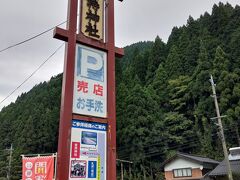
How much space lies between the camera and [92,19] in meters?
5.88

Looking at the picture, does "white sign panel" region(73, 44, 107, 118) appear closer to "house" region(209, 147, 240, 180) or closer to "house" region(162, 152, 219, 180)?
"house" region(209, 147, 240, 180)

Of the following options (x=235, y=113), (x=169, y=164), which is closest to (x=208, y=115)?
(x=235, y=113)

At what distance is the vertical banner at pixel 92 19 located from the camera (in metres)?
5.71

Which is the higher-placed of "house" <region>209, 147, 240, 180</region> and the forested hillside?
the forested hillside

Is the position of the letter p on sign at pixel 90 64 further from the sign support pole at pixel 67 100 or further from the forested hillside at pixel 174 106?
the forested hillside at pixel 174 106

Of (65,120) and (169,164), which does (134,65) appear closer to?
(169,164)

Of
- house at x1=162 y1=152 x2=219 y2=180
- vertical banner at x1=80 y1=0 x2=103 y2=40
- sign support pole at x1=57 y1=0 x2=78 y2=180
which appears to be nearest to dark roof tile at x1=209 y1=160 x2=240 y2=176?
house at x1=162 y1=152 x2=219 y2=180

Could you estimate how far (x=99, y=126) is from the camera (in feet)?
17.3

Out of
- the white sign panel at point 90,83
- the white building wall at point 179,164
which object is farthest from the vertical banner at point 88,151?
the white building wall at point 179,164

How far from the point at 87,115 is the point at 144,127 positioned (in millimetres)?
25575

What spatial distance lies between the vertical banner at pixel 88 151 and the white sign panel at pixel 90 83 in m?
0.27

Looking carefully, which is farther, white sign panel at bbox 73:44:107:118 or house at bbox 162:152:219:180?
house at bbox 162:152:219:180

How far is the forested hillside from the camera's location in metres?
28.8

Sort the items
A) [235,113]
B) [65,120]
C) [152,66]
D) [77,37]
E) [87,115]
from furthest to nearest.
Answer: [152,66] < [235,113] < [77,37] < [87,115] < [65,120]
